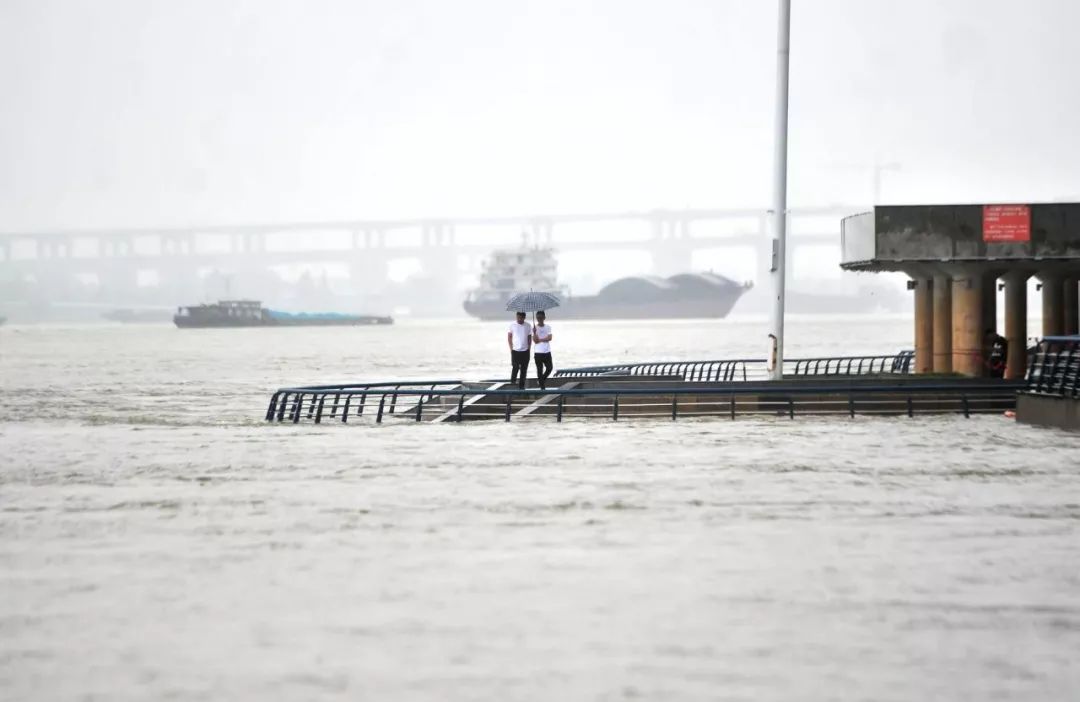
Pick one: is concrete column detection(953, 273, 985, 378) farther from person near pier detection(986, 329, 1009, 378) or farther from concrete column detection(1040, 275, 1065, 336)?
concrete column detection(1040, 275, 1065, 336)

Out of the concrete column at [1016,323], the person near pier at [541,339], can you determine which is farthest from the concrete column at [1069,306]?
the person near pier at [541,339]

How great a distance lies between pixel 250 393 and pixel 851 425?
2507 cm

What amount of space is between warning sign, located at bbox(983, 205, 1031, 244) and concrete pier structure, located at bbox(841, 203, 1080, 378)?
22mm

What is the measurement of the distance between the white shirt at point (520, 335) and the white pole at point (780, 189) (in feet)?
17.3

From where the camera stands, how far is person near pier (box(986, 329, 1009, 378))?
29.7m

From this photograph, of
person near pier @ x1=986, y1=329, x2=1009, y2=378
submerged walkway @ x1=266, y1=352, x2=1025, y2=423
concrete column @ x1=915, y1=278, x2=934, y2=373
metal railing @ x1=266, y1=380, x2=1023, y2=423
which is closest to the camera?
submerged walkway @ x1=266, y1=352, x2=1025, y2=423

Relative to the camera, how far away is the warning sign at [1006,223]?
96.5 ft

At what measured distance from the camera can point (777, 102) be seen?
26.6 meters

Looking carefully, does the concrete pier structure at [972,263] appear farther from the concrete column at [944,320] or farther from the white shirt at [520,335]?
the white shirt at [520,335]

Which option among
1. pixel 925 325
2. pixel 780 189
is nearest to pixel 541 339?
pixel 780 189

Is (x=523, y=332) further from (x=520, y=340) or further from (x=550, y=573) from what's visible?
(x=550, y=573)

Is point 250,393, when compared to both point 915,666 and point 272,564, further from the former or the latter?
point 915,666

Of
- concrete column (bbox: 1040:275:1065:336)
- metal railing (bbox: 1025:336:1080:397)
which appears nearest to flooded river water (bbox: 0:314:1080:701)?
metal railing (bbox: 1025:336:1080:397)

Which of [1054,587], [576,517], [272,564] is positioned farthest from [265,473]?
[1054,587]
